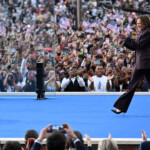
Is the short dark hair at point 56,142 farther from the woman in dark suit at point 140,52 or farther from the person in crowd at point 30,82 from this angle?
the person in crowd at point 30,82

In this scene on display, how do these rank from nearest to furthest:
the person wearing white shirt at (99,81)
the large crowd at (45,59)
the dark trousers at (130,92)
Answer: the dark trousers at (130,92), the large crowd at (45,59), the person wearing white shirt at (99,81)

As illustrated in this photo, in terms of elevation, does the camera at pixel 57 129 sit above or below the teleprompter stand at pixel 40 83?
above

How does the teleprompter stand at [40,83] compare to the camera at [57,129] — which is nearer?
the camera at [57,129]

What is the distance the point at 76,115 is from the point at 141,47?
1414mm

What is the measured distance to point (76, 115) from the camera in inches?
339

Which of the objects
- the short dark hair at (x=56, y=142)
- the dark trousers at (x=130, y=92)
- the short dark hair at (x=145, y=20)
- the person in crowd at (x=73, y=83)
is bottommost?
the person in crowd at (x=73, y=83)

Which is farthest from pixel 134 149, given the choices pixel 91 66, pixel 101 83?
pixel 91 66

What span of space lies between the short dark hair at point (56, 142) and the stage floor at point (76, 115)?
233 centimetres

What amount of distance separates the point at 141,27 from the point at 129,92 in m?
0.97

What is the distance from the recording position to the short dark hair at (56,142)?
4.10m

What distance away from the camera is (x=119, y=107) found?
8.42m

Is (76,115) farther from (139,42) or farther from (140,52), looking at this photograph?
(139,42)

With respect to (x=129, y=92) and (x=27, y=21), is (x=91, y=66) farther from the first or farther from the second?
(x=129, y=92)

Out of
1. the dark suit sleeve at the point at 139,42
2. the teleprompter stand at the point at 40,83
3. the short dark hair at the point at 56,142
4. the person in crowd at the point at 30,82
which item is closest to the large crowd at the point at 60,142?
the short dark hair at the point at 56,142
